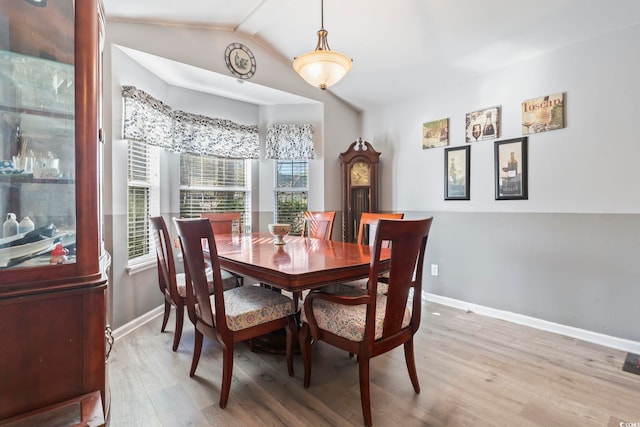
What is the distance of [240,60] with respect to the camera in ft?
11.6

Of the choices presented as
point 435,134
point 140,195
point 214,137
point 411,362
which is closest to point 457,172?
point 435,134

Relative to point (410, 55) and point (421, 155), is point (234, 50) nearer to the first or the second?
point (410, 55)

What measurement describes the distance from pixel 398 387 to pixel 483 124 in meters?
2.68

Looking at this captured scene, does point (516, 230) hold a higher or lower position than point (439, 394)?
higher

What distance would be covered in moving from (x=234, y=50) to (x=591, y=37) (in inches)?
130

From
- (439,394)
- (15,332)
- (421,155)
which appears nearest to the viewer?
(15,332)

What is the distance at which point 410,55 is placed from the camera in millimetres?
3271

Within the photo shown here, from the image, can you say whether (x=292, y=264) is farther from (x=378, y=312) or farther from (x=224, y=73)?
(x=224, y=73)

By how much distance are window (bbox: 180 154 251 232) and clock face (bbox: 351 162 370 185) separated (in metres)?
1.40

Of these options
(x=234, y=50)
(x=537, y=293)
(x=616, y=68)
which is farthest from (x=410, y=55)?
(x=537, y=293)

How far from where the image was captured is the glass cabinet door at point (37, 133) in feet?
3.27

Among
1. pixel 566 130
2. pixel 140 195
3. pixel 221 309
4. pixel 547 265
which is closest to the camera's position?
pixel 221 309

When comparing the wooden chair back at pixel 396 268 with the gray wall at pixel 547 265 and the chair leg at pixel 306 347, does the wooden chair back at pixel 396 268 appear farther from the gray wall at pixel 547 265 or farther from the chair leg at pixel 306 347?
the gray wall at pixel 547 265

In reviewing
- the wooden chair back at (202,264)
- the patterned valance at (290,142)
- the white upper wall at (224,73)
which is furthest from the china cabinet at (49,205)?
the patterned valance at (290,142)
